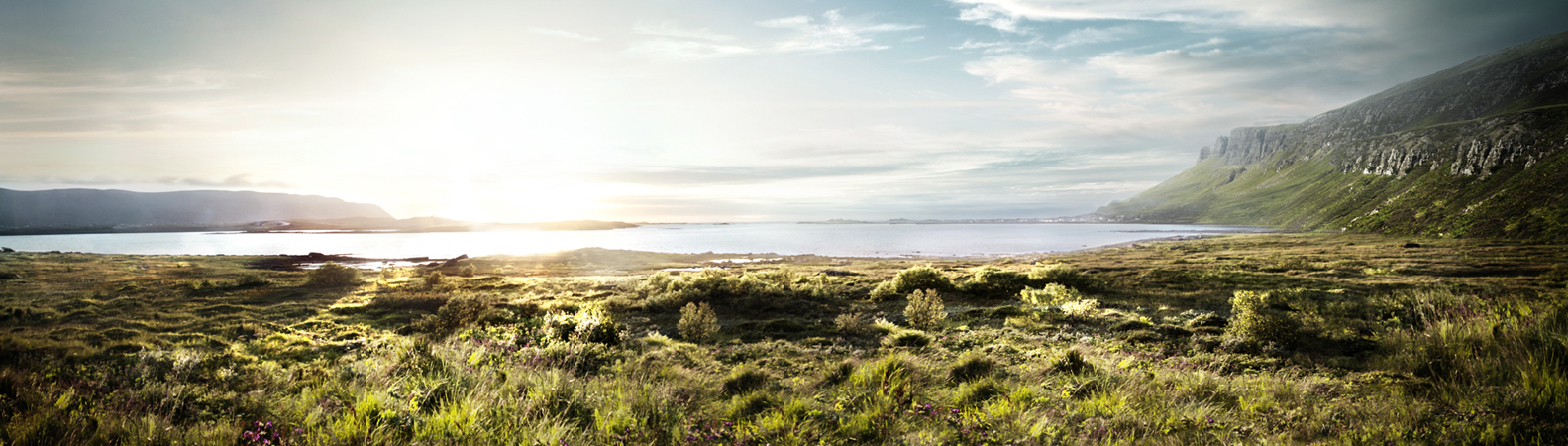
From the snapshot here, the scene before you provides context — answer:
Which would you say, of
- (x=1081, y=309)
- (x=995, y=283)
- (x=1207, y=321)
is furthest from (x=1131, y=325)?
(x=995, y=283)

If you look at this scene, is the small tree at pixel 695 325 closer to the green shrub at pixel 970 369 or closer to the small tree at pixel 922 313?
the small tree at pixel 922 313

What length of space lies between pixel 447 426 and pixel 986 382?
6.32m

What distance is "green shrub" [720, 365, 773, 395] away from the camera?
759cm

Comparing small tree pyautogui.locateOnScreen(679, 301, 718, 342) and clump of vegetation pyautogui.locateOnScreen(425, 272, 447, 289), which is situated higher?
small tree pyautogui.locateOnScreen(679, 301, 718, 342)

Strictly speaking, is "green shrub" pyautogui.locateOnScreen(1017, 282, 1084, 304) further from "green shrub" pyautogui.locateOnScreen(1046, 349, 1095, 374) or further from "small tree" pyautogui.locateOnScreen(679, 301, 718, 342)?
"small tree" pyautogui.locateOnScreen(679, 301, 718, 342)

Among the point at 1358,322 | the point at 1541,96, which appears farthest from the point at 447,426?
the point at 1541,96

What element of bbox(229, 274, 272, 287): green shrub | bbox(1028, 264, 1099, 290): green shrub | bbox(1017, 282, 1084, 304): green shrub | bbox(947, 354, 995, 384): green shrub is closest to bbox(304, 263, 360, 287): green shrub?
bbox(229, 274, 272, 287): green shrub

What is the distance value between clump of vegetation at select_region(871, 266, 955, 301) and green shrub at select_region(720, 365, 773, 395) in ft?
50.6

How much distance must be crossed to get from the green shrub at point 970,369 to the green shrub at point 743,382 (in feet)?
9.70

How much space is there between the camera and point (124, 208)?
56.2m

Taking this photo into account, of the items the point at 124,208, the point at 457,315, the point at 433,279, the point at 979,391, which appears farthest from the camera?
the point at 124,208

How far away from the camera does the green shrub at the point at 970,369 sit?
7.77 meters

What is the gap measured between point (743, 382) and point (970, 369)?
3.70 meters

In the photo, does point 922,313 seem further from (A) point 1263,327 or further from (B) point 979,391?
(B) point 979,391
